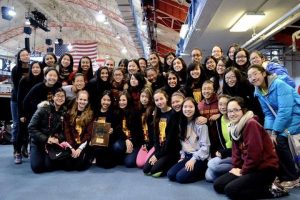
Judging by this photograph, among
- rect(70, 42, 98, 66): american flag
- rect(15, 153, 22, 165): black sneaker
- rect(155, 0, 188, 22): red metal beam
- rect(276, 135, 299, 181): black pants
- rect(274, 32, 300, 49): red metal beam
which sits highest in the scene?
rect(155, 0, 188, 22): red metal beam

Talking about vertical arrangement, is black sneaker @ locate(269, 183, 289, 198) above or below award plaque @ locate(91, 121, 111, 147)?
below

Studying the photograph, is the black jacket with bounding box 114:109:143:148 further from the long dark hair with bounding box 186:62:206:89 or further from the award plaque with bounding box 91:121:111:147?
the long dark hair with bounding box 186:62:206:89

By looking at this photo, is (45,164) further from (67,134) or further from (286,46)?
(286,46)

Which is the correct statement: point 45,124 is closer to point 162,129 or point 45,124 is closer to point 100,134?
point 100,134

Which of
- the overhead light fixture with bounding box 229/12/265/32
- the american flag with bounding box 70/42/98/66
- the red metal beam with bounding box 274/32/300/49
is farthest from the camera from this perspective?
the american flag with bounding box 70/42/98/66

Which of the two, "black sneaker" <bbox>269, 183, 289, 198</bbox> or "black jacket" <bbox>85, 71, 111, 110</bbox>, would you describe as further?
"black jacket" <bbox>85, 71, 111, 110</bbox>

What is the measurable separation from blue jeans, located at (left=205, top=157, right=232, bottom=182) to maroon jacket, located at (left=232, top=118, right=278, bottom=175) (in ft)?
1.45

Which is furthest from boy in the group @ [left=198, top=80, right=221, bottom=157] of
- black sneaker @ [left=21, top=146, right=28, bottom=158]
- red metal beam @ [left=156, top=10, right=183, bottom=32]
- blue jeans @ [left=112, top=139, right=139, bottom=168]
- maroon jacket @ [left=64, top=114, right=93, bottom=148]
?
red metal beam @ [left=156, top=10, right=183, bottom=32]

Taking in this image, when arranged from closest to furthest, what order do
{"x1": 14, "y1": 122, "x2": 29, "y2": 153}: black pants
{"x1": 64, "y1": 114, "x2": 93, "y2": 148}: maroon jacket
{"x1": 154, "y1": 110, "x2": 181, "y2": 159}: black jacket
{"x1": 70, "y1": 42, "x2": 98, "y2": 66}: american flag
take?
{"x1": 154, "y1": 110, "x2": 181, "y2": 159}: black jacket, {"x1": 64, "y1": 114, "x2": 93, "y2": 148}: maroon jacket, {"x1": 14, "y1": 122, "x2": 29, "y2": 153}: black pants, {"x1": 70, "y1": 42, "x2": 98, "y2": 66}: american flag

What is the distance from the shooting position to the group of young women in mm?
3498

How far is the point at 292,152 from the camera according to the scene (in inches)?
142

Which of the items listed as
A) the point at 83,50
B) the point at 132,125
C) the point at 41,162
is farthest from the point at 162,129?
the point at 83,50

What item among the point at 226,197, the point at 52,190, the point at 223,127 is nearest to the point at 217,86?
the point at 223,127

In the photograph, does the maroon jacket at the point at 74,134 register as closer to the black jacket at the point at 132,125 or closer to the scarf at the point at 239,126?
the black jacket at the point at 132,125
